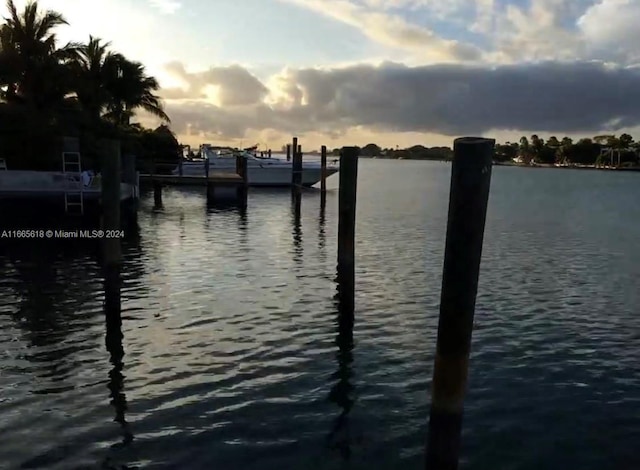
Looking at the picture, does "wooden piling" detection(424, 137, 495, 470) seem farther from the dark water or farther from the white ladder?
the white ladder

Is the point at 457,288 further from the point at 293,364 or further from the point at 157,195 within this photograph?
the point at 157,195

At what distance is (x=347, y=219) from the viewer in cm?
1302

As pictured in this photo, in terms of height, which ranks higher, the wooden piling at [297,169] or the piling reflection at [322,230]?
the wooden piling at [297,169]

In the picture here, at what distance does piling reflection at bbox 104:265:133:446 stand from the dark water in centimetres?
4

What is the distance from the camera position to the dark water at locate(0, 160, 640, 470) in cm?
790

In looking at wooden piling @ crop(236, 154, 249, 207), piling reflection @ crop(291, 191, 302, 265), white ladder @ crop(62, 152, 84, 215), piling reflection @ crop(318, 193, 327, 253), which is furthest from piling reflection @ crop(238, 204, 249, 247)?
white ladder @ crop(62, 152, 84, 215)

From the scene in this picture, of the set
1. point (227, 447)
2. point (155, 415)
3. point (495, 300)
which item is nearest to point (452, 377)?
point (227, 447)

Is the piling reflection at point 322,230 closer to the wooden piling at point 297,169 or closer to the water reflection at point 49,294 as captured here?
the water reflection at point 49,294

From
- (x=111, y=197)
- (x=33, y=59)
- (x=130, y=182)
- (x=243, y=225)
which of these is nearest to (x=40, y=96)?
(x=33, y=59)

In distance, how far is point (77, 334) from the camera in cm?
1217

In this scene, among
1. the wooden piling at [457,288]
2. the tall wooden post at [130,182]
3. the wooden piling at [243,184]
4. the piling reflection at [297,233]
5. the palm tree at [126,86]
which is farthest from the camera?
the palm tree at [126,86]

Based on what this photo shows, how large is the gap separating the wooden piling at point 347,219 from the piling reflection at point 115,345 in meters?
4.57

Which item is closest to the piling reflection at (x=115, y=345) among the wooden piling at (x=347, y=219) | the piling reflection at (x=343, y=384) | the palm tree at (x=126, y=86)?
the piling reflection at (x=343, y=384)

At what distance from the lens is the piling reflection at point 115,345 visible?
884cm
